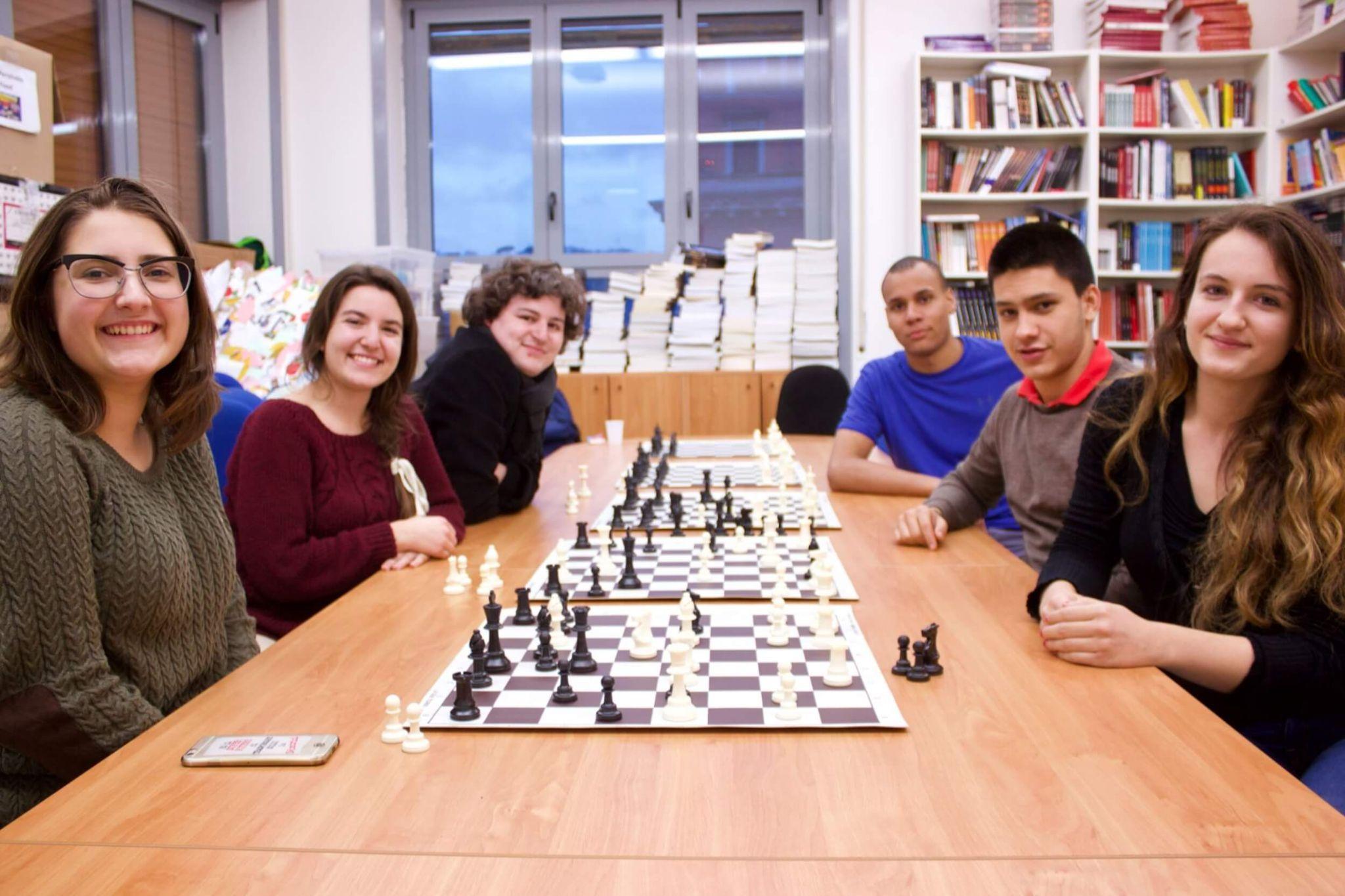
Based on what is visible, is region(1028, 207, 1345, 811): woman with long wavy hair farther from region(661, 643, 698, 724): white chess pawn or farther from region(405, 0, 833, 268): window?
region(405, 0, 833, 268): window

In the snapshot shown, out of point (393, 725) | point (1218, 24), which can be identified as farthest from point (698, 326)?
point (393, 725)

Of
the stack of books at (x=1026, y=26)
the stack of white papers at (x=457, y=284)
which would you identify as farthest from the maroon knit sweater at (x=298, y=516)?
the stack of books at (x=1026, y=26)

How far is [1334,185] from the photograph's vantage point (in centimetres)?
511

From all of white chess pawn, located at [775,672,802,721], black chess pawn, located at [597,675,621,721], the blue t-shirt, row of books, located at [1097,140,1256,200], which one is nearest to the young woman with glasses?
black chess pawn, located at [597,675,621,721]

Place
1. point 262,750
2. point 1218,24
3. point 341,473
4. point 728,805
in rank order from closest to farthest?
point 728,805 < point 262,750 < point 341,473 < point 1218,24

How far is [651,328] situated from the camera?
6055 millimetres

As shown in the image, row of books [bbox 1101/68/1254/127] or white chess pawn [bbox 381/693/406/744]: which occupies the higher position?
row of books [bbox 1101/68/1254/127]

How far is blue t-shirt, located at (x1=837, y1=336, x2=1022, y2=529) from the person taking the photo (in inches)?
133

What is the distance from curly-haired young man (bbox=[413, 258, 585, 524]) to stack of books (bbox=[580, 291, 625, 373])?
2.74 m

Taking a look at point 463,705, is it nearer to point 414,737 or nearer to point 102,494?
point 414,737

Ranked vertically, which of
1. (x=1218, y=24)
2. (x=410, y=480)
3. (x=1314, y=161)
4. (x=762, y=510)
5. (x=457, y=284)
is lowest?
(x=762, y=510)

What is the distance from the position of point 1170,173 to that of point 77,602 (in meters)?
5.72

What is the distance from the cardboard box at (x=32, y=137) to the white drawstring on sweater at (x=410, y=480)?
154 cm

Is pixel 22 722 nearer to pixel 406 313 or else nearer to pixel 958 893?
pixel 958 893
